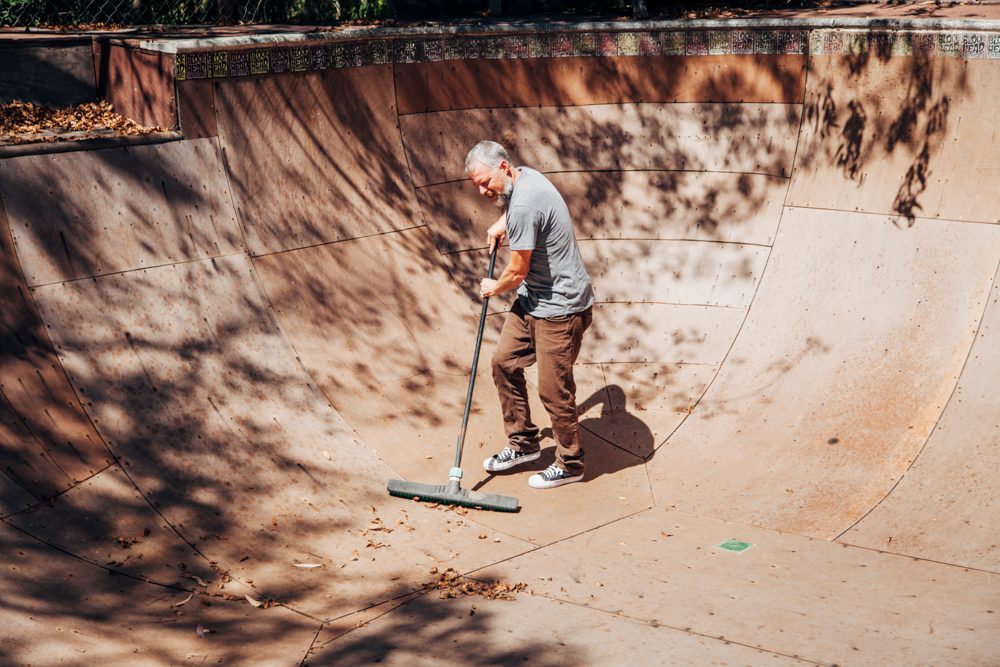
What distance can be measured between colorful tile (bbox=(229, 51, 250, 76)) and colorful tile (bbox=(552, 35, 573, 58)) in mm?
2684

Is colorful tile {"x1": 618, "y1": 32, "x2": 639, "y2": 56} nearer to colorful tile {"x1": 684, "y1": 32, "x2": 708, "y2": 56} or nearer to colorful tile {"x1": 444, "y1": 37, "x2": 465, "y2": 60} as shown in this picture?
colorful tile {"x1": 684, "y1": 32, "x2": 708, "y2": 56}

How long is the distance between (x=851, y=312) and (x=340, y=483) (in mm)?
3812

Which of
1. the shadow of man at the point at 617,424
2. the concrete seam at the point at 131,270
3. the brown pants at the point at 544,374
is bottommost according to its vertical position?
the shadow of man at the point at 617,424

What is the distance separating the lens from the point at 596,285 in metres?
6.35

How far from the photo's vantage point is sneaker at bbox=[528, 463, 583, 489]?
4.86 meters

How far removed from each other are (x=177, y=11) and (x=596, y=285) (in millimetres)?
4707

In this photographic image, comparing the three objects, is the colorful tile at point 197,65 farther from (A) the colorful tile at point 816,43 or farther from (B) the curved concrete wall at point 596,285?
(A) the colorful tile at point 816,43

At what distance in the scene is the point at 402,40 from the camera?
257 inches

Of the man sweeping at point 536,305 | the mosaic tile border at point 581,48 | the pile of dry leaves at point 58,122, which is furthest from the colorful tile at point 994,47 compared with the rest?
the pile of dry leaves at point 58,122

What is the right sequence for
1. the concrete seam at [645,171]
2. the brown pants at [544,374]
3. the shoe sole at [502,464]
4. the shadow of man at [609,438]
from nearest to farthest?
the brown pants at [544,374] → the shoe sole at [502,464] → the shadow of man at [609,438] → the concrete seam at [645,171]

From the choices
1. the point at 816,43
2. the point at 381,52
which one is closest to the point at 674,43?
the point at 816,43

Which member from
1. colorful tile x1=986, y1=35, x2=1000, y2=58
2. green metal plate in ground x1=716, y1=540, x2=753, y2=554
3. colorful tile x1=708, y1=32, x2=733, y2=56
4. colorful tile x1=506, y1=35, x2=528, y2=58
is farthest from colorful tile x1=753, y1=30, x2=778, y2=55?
green metal plate in ground x1=716, y1=540, x2=753, y2=554

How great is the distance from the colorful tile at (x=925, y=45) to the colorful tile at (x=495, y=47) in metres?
3.30

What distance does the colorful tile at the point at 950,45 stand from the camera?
582cm
